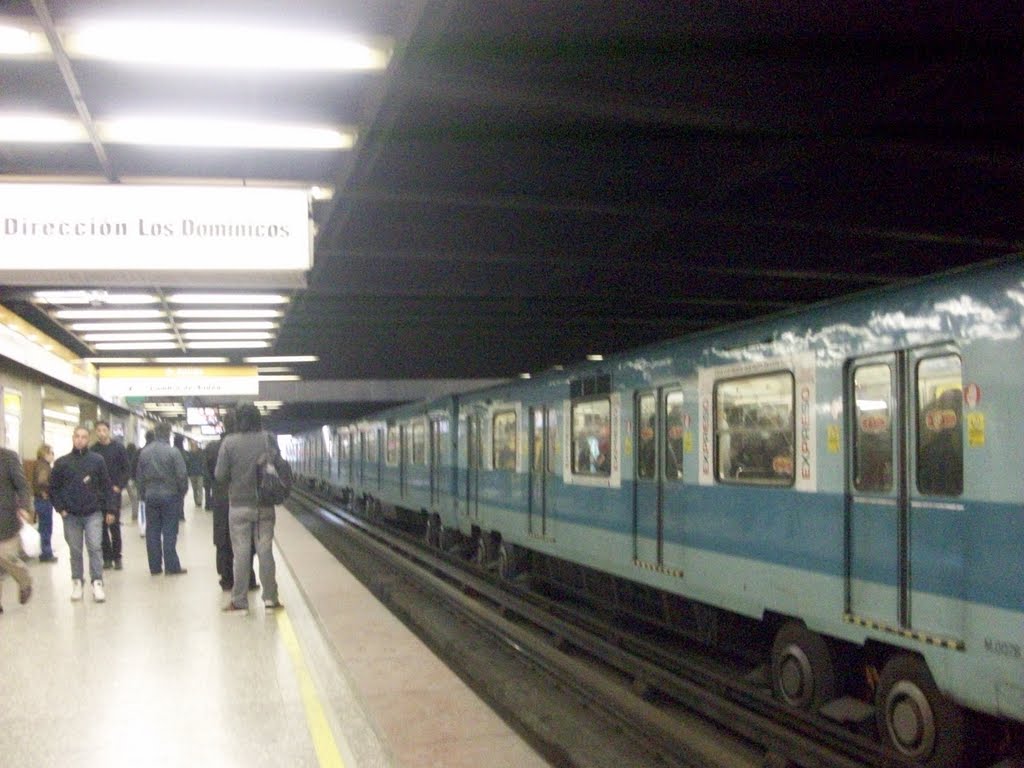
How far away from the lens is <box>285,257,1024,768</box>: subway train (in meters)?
5.67

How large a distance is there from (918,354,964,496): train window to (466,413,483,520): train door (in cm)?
1010

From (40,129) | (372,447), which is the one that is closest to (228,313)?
(40,129)

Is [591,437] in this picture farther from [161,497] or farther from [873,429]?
[161,497]

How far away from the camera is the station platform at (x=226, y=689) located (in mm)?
5480

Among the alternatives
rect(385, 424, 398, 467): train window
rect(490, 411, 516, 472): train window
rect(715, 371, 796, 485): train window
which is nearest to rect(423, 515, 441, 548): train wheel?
rect(385, 424, 398, 467): train window

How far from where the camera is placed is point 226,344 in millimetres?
20531

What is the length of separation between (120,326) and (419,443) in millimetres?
6106

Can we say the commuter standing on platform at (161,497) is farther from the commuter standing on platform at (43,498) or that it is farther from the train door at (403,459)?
the train door at (403,459)

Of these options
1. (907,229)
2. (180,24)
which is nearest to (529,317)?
(907,229)

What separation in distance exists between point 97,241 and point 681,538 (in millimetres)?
5254

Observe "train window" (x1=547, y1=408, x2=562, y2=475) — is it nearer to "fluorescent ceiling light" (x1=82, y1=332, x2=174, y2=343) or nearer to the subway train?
the subway train

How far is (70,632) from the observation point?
8.72 metres

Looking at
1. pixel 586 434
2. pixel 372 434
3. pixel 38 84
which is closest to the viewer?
pixel 38 84

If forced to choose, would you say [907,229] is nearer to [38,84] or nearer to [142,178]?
[142,178]
